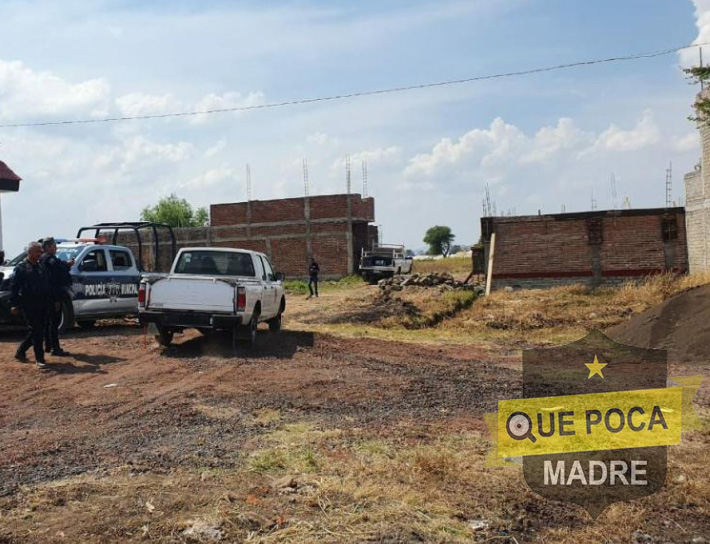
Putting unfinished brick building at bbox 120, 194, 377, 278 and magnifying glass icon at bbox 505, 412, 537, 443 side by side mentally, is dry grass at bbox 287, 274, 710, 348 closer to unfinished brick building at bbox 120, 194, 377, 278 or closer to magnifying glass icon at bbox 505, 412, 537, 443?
magnifying glass icon at bbox 505, 412, 537, 443

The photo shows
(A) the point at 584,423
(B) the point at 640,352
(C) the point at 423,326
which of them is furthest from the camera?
(C) the point at 423,326

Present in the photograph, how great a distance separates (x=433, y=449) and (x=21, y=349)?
7668 mm

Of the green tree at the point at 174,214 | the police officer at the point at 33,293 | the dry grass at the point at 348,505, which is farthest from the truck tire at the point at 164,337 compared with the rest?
the green tree at the point at 174,214

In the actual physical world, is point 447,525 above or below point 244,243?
below

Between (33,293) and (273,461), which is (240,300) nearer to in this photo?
(33,293)

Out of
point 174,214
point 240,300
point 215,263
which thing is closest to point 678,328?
point 240,300

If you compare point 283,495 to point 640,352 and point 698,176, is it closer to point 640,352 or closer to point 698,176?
point 640,352

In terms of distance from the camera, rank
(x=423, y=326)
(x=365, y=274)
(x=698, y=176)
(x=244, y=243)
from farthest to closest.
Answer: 1. (x=244, y=243)
2. (x=365, y=274)
3. (x=698, y=176)
4. (x=423, y=326)

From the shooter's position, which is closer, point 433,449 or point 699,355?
point 433,449

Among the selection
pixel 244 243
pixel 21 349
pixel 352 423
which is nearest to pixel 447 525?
pixel 352 423

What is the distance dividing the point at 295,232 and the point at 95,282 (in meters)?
29.9

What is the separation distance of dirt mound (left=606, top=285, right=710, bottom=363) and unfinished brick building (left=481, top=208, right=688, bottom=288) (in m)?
11.9

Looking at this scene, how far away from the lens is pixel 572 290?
24188 mm

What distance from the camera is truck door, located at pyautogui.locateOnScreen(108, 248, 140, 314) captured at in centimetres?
1562
